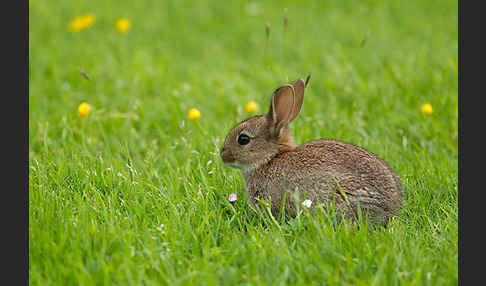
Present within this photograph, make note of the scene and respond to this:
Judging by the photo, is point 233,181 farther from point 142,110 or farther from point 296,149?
point 142,110

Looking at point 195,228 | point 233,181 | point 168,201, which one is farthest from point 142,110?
point 195,228

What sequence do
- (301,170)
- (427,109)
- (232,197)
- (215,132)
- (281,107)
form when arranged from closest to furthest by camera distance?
(301,170)
(232,197)
(281,107)
(215,132)
(427,109)

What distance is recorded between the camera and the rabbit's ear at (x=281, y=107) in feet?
15.2

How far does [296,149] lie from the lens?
15.7 feet

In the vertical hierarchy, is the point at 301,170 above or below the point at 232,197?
above

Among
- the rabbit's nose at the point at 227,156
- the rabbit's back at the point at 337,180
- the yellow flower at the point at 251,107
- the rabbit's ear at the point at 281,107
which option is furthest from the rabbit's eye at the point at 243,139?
the yellow flower at the point at 251,107

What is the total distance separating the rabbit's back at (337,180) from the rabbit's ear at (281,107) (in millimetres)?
306

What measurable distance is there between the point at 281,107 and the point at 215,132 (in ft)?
4.65

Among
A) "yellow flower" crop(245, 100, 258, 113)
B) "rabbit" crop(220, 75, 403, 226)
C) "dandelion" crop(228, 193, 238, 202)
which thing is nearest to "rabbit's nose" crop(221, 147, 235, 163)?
"rabbit" crop(220, 75, 403, 226)

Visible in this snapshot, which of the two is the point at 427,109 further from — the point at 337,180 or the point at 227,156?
the point at 227,156

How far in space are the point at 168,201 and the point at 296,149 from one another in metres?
1.19

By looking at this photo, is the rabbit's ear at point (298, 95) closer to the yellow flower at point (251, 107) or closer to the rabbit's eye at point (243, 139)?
the rabbit's eye at point (243, 139)

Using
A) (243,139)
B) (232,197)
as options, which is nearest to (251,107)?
(243,139)

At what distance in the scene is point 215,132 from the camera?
603cm
